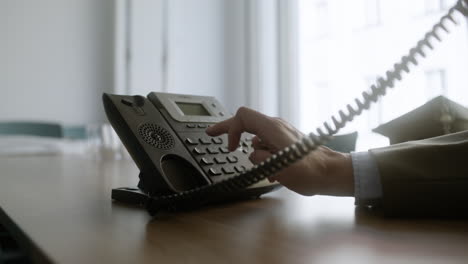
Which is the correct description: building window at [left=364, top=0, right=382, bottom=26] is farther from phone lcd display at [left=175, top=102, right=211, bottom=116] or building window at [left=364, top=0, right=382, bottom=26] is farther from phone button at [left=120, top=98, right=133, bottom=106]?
phone button at [left=120, top=98, right=133, bottom=106]

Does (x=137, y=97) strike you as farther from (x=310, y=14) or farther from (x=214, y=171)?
(x=310, y=14)

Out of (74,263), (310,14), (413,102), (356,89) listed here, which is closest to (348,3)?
(310,14)

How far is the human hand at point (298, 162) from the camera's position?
18.4 inches

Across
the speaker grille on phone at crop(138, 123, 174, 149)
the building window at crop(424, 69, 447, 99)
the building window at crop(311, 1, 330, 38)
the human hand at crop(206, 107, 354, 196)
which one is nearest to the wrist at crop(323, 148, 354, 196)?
the human hand at crop(206, 107, 354, 196)

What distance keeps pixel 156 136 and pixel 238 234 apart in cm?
22

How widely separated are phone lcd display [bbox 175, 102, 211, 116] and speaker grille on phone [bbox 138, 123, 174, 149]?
0.08 m

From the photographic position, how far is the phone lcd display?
2.06ft

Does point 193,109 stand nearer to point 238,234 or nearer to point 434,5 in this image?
point 238,234

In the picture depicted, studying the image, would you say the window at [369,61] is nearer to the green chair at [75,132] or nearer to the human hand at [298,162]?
the human hand at [298,162]

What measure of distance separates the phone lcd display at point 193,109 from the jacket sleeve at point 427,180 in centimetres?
31

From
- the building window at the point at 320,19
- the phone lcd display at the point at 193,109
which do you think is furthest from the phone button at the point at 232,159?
the building window at the point at 320,19

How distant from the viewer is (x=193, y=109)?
0.65 m

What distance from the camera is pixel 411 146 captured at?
451 mm

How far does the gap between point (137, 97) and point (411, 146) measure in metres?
0.37
